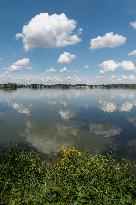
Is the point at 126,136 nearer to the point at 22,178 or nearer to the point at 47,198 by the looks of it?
the point at 22,178

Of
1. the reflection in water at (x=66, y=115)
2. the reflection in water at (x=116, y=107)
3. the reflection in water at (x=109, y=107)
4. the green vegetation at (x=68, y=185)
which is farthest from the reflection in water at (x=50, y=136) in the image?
the reflection in water at (x=116, y=107)

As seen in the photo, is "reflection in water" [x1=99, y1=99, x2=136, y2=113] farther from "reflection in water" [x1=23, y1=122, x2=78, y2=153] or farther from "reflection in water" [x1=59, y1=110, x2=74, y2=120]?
"reflection in water" [x1=23, y1=122, x2=78, y2=153]

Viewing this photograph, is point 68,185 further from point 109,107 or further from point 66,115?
point 109,107

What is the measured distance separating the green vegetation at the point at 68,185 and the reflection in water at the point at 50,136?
1668 centimetres

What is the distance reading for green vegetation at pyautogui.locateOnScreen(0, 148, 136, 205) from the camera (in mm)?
11898

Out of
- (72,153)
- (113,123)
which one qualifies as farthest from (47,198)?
(113,123)

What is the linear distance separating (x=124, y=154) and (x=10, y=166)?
19.4 metres

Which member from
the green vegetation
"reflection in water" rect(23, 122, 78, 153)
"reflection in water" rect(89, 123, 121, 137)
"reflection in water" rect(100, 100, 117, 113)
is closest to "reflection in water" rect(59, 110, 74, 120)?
"reflection in water" rect(23, 122, 78, 153)

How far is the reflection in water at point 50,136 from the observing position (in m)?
36.7

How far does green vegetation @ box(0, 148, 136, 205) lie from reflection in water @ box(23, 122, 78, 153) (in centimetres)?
1668

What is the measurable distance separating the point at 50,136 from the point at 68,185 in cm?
2960

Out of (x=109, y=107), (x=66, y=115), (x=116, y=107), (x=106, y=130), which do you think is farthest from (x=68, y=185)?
(x=116, y=107)

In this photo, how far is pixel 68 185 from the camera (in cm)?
1378

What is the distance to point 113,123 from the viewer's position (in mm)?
58031
